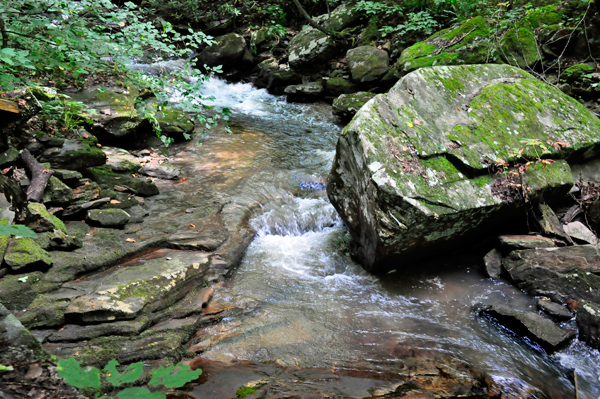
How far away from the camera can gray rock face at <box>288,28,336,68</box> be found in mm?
12258

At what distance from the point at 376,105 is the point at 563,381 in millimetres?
3399

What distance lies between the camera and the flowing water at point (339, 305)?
3271mm

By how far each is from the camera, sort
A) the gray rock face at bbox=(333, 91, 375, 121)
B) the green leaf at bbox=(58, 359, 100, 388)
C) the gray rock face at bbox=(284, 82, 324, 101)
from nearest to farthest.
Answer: the green leaf at bbox=(58, 359, 100, 388), the gray rock face at bbox=(333, 91, 375, 121), the gray rock face at bbox=(284, 82, 324, 101)

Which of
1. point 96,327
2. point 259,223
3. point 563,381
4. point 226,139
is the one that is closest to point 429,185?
point 563,381

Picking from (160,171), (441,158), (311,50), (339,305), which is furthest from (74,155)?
(311,50)

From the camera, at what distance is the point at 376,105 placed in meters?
4.61

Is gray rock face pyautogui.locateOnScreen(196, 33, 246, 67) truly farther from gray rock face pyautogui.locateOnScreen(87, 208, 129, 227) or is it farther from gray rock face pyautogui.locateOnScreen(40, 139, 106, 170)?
gray rock face pyautogui.locateOnScreen(87, 208, 129, 227)

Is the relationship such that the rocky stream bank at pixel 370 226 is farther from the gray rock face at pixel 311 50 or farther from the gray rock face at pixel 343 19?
the gray rock face at pixel 343 19

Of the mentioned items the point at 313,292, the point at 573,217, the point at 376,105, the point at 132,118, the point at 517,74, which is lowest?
the point at 313,292

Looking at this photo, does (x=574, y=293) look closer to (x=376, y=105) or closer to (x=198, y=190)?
(x=376, y=105)

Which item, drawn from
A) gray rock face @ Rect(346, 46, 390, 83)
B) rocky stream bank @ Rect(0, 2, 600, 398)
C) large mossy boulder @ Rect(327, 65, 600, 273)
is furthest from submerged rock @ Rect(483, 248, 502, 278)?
gray rock face @ Rect(346, 46, 390, 83)

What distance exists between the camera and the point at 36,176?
4676mm

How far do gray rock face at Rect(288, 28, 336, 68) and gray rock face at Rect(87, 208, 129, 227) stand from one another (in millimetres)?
9277

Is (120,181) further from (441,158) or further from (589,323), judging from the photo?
(589,323)
